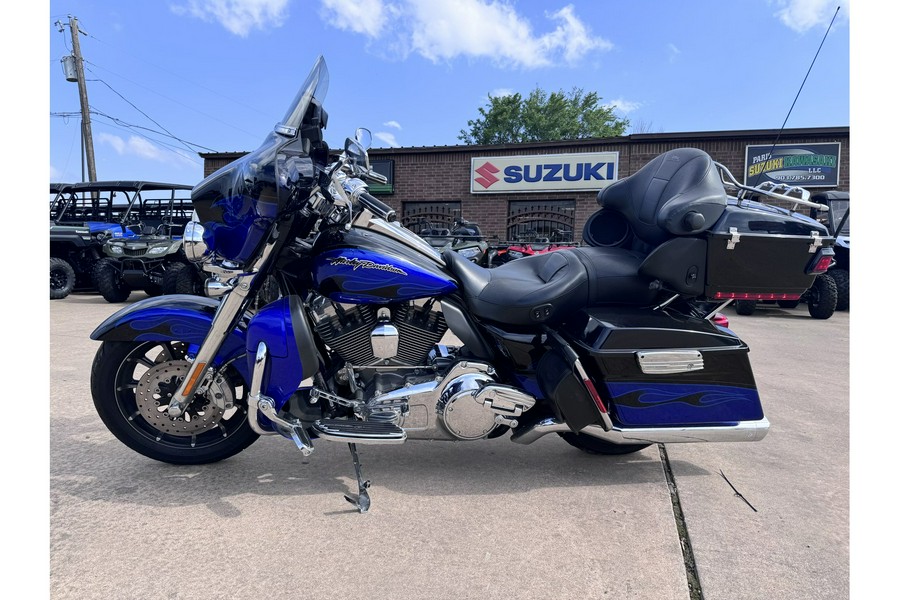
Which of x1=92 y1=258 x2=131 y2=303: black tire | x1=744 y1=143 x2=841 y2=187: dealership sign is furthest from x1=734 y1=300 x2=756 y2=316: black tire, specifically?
x1=92 y1=258 x2=131 y2=303: black tire

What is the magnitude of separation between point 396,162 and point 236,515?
41.4 ft

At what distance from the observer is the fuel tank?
6.91ft

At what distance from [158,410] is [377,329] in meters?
1.13

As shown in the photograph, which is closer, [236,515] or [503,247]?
[236,515]

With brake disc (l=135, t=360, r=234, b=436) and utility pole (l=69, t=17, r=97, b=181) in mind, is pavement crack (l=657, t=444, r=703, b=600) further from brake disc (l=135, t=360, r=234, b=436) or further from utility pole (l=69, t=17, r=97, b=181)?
utility pole (l=69, t=17, r=97, b=181)

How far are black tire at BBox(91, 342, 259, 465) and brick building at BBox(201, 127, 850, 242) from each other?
10.8 meters

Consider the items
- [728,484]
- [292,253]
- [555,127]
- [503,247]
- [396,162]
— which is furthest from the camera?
[555,127]

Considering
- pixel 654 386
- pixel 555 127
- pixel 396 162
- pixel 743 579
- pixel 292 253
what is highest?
pixel 555 127

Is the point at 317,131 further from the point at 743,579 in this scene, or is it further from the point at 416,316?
the point at 743,579

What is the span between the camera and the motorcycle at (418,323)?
6.95 ft

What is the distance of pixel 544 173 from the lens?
1277 centimetres

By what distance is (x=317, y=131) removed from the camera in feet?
7.41

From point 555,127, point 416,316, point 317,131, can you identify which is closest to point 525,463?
point 416,316

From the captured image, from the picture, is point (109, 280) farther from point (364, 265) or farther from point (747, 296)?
point (747, 296)
